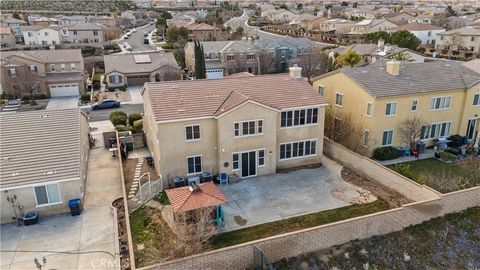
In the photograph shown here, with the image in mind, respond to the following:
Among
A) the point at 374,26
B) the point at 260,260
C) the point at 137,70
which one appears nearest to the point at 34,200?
the point at 260,260

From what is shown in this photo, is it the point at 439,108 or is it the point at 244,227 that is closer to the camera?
the point at 244,227

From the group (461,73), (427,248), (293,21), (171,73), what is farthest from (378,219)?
(293,21)

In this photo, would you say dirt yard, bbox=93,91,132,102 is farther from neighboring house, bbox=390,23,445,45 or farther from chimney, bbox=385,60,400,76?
neighboring house, bbox=390,23,445,45

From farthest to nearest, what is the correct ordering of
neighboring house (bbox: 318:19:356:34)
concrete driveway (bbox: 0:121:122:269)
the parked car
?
neighboring house (bbox: 318:19:356:34), the parked car, concrete driveway (bbox: 0:121:122:269)

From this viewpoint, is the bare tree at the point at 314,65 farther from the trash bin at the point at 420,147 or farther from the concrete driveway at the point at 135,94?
the trash bin at the point at 420,147

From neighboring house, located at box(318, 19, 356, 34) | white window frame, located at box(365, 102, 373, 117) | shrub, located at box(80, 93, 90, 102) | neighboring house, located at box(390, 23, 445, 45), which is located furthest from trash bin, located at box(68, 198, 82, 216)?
neighboring house, located at box(318, 19, 356, 34)

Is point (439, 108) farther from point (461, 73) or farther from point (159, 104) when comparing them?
point (159, 104)
